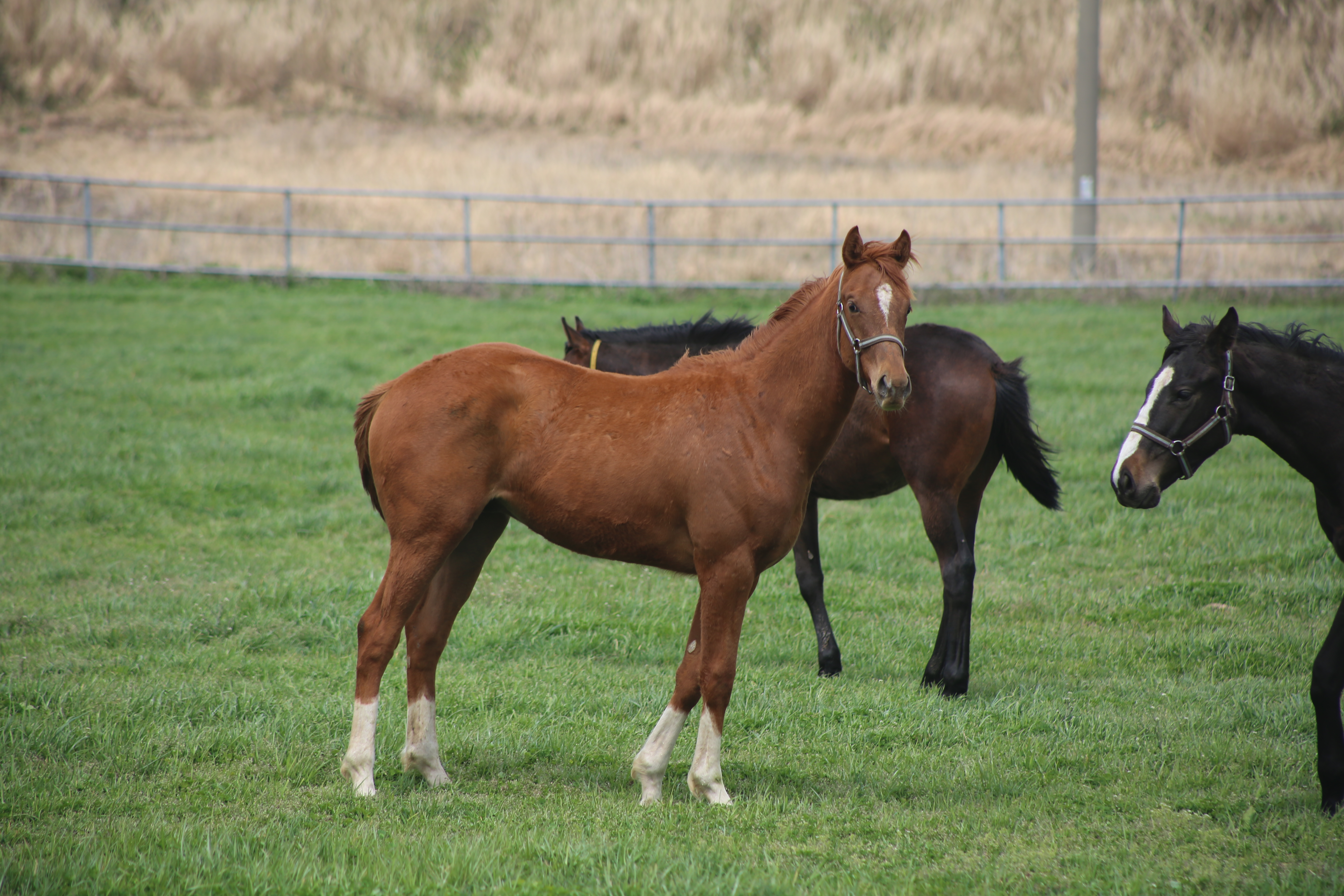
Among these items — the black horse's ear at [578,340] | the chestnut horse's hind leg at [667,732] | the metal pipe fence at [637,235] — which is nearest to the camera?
the chestnut horse's hind leg at [667,732]

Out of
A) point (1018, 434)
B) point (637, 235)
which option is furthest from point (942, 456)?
point (637, 235)

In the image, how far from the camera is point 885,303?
13.7 feet

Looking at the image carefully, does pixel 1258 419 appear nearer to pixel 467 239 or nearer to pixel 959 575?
pixel 959 575

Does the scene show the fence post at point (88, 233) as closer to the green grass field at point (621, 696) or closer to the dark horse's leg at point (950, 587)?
the green grass field at point (621, 696)

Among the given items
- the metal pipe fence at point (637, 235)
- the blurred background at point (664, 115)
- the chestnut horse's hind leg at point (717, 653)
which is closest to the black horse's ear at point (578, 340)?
the chestnut horse's hind leg at point (717, 653)

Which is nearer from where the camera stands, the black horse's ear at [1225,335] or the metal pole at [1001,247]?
the black horse's ear at [1225,335]

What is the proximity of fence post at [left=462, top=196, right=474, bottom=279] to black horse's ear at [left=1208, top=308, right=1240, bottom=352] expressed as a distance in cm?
1490

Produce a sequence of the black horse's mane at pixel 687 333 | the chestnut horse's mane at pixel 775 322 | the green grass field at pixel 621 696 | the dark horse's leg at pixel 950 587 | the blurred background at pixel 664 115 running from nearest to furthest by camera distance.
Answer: the green grass field at pixel 621 696 → the chestnut horse's mane at pixel 775 322 → the dark horse's leg at pixel 950 587 → the black horse's mane at pixel 687 333 → the blurred background at pixel 664 115

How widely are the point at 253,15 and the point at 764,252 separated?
61.5ft

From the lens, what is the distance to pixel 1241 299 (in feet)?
54.9

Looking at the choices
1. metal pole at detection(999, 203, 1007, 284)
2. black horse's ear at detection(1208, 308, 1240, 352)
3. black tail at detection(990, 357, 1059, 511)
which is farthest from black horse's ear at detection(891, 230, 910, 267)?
metal pole at detection(999, 203, 1007, 284)

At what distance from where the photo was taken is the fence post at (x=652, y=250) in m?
18.2

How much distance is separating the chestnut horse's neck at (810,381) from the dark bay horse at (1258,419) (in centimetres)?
121

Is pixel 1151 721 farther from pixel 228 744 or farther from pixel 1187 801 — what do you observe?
pixel 228 744
